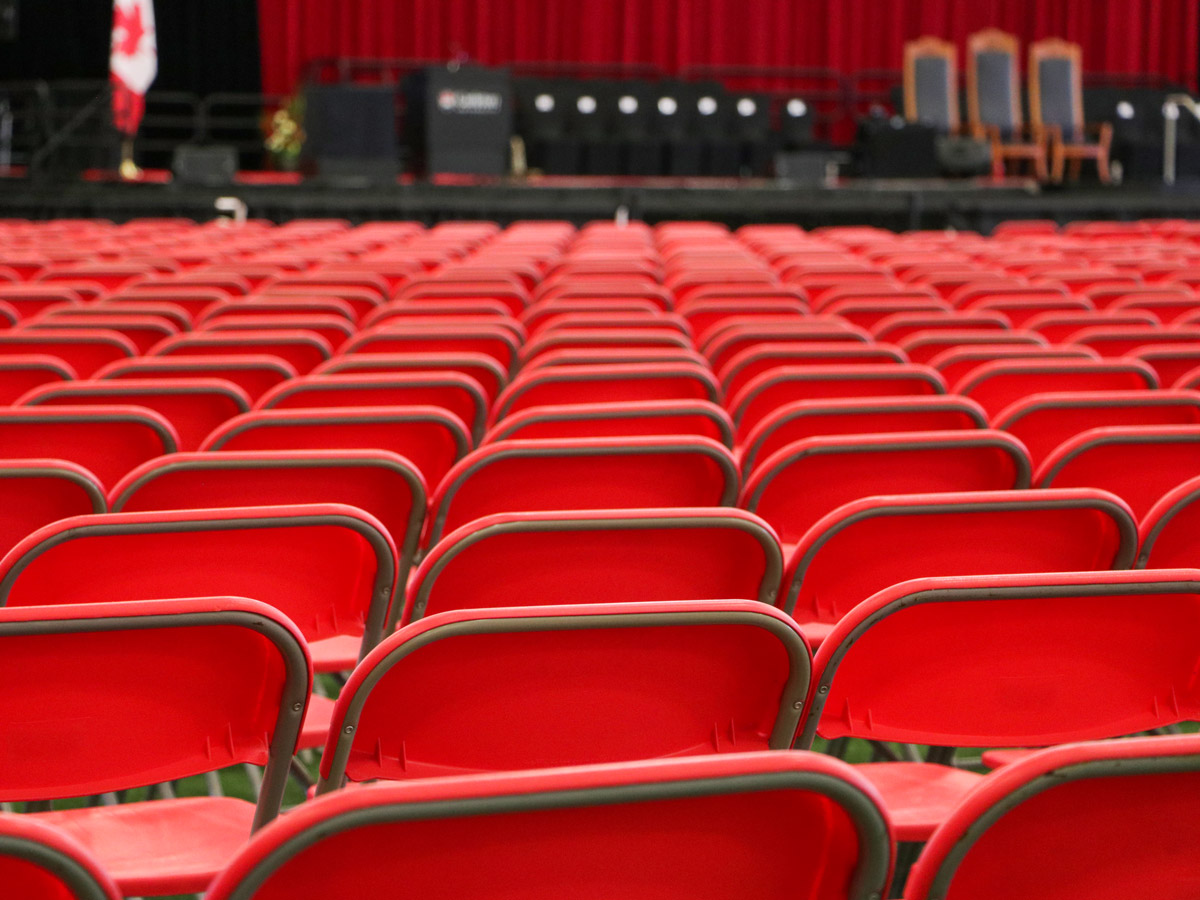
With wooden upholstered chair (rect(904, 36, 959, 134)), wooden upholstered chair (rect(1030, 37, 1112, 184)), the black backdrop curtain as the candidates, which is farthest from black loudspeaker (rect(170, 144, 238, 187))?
wooden upholstered chair (rect(1030, 37, 1112, 184))

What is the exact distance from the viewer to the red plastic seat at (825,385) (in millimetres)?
2854

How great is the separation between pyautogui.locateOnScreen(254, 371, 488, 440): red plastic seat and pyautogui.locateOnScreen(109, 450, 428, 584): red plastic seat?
0.62m

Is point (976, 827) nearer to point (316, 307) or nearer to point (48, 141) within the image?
point (316, 307)

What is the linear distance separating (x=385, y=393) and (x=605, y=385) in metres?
0.52

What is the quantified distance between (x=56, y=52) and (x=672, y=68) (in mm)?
8961

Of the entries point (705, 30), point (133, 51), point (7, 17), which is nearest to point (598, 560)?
point (7, 17)

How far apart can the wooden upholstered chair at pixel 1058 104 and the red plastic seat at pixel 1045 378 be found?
1341 centimetres

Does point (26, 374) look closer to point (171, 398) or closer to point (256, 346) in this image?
point (171, 398)

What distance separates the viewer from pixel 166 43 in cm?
1745

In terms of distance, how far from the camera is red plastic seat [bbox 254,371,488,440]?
8.64 feet

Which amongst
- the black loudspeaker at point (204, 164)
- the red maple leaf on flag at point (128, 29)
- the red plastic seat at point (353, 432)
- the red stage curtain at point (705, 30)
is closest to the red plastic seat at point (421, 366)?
the red plastic seat at point (353, 432)

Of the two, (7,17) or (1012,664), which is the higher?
(7,17)

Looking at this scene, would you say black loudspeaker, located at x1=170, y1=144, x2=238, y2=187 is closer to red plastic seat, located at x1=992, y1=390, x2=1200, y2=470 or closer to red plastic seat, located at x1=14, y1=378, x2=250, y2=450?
red plastic seat, located at x1=14, y1=378, x2=250, y2=450

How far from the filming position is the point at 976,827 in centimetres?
93
